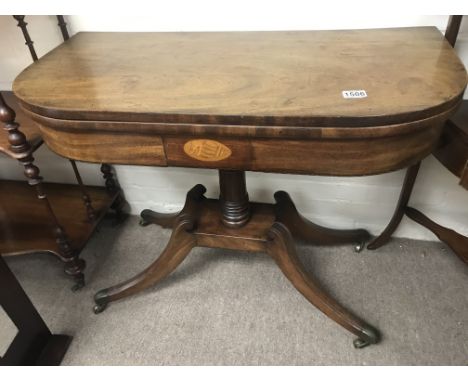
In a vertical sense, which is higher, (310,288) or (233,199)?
(233,199)

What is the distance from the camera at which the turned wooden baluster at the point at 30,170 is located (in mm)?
885

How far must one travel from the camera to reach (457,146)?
2.82 ft

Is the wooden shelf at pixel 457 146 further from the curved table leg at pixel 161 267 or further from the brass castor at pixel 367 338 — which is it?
the curved table leg at pixel 161 267

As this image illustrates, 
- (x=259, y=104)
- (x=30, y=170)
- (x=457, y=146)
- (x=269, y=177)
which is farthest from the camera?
(x=269, y=177)

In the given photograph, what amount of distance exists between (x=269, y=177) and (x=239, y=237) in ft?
1.02

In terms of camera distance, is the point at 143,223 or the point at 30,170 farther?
the point at 143,223

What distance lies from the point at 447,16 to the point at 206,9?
600mm

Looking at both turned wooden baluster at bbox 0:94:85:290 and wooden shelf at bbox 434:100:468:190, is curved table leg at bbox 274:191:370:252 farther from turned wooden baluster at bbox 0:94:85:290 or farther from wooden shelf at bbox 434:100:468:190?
turned wooden baluster at bbox 0:94:85:290

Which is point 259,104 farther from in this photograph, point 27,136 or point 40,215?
point 40,215

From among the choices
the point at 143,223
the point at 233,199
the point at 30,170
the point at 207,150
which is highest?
the point at 207,150

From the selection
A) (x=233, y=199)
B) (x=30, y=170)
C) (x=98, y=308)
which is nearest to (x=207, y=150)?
(x=233, y=199)

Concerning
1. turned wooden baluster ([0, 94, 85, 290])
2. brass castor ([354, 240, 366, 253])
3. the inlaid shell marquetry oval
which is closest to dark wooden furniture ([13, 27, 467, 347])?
the inlaid shell marquetry oval

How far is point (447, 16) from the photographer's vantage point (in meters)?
0.97

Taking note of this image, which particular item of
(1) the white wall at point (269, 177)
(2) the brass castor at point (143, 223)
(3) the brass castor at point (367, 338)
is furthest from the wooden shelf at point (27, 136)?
(3) the brass castor at point (367, 338)
